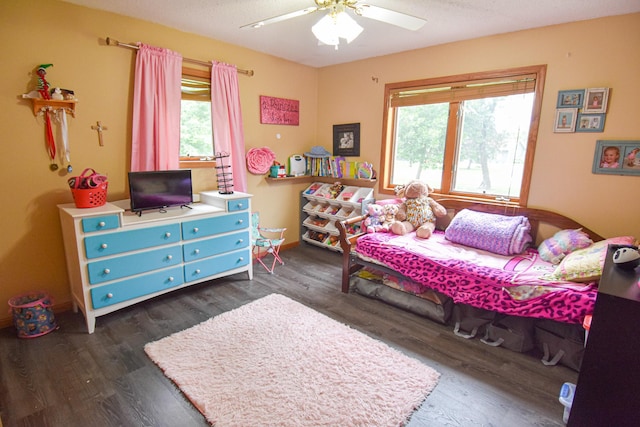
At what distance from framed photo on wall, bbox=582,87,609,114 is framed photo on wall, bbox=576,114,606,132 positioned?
4 cm

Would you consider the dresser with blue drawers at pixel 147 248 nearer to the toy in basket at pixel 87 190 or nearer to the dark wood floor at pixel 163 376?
the toy in basket at pixel 87 190

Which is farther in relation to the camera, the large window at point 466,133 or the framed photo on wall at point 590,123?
the large window at point 466,133

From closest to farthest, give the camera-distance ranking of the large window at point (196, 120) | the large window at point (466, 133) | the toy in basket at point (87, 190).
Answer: the toy in basket at point (87, 190) → the large window at point (466, 133) → the large window at point (196, 120)

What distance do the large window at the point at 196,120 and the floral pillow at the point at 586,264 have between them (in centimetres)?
317

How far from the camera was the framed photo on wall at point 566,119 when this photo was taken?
2.55 meters

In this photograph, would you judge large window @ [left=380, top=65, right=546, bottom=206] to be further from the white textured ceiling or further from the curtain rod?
the curtain rod

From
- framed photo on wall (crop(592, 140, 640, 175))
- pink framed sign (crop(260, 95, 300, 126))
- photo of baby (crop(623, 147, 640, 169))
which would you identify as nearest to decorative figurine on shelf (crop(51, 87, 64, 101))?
pink framed sign (crop(260, 95, 300, 126))

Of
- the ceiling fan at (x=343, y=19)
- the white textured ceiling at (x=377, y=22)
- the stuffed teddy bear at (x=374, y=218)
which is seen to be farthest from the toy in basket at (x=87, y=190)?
the stuffed teddy bear at (x=374, y=218)

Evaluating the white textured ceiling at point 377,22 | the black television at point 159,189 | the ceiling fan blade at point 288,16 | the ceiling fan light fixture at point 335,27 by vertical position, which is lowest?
the black television at point 159,189

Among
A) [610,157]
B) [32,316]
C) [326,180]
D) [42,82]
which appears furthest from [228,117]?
[610,157]

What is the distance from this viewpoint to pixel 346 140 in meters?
4.09

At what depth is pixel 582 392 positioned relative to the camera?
1.28 metres

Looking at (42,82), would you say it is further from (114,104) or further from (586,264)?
(586,264)

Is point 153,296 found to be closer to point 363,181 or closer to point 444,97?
point 363,181
